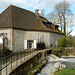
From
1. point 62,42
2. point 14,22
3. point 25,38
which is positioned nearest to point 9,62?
point 14,22

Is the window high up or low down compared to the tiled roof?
down

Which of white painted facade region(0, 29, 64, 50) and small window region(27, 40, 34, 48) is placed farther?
small window region(27, 40, 34, 48)

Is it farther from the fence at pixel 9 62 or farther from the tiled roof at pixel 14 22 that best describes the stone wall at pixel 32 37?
the fence at pixel 9 62

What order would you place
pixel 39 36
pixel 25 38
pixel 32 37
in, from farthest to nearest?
pixel 39 36
pixel 32 37
pixel 25 38

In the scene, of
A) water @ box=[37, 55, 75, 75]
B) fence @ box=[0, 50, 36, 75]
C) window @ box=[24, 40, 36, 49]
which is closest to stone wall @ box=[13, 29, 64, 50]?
window @ box=[24, 40, 36, 49]

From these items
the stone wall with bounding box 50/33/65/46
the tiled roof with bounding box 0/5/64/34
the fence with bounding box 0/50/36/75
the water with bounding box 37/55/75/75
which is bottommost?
the water with bounding box 37/55/75/75

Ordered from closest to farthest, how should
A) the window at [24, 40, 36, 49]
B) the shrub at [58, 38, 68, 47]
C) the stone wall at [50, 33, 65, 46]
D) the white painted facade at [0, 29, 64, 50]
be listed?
the white painted facade at [0, 29, 64, 50]
the window at [24, 40, 36, 49]
the stone wall at [50, 33, 65, 46]
the shrub at [58, 38, 68, 47]

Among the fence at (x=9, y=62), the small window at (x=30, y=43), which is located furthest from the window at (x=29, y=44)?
the fence at (x=9, y=62)

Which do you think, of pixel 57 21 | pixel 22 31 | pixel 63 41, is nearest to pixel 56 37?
pixel 63 41

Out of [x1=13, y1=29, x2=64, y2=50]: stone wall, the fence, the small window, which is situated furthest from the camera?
the small window

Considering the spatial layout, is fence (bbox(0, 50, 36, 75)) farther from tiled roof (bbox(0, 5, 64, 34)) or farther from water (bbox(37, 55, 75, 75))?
tiled roof (bbox(0, 5, 64, 34))

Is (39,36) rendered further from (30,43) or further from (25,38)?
(25,38)

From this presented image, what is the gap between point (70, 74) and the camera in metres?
7.85

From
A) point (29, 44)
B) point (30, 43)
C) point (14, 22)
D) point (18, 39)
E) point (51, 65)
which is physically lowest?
point (51, 65)
